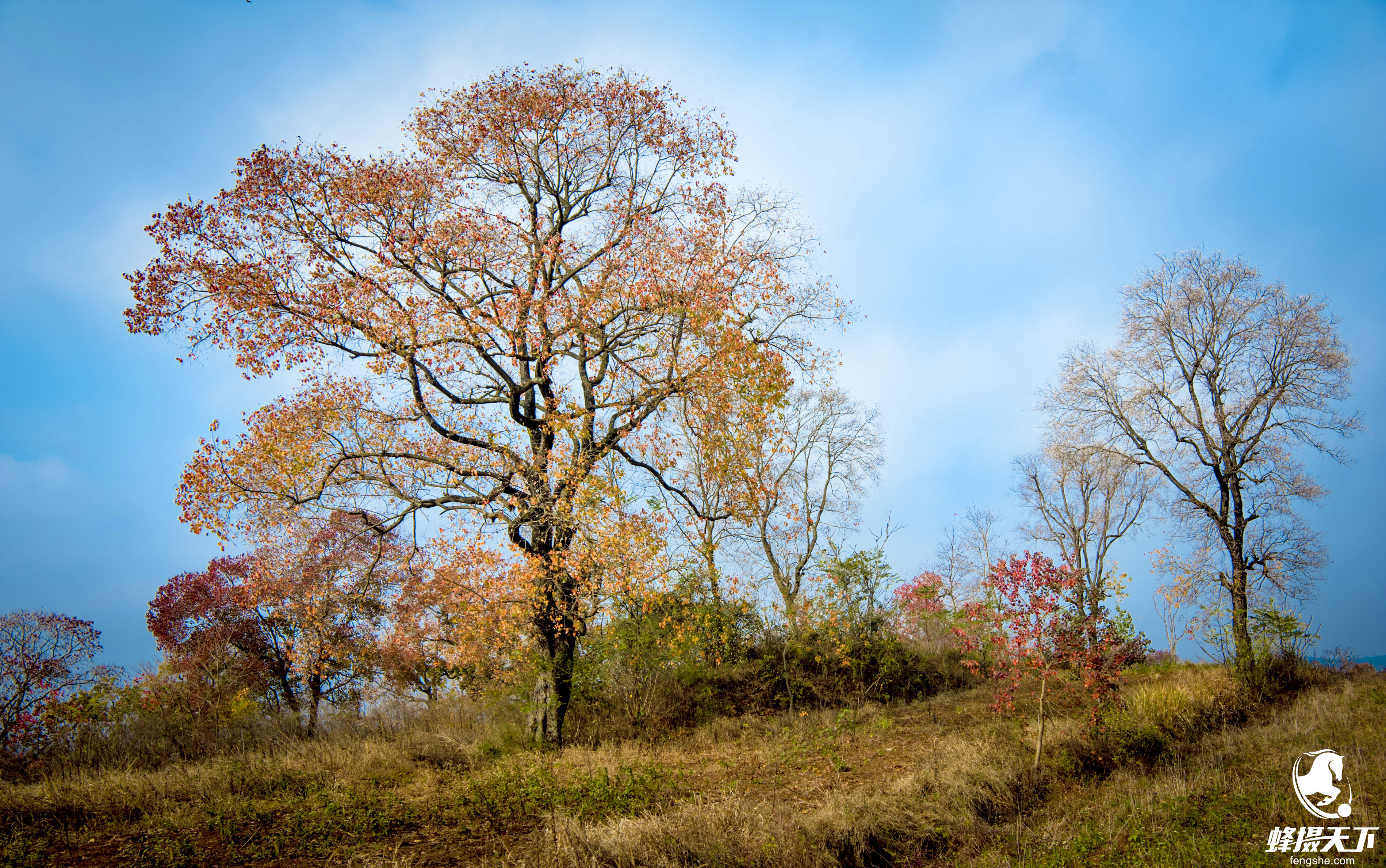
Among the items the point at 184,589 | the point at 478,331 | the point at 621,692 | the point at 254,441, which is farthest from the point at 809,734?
the point at 184,589

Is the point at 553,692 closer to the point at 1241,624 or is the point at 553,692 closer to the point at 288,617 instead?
the point at 288,617

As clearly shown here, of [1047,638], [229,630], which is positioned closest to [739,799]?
[1047,638]

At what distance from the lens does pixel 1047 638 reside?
28.2 ft

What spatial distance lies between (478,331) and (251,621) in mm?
12520

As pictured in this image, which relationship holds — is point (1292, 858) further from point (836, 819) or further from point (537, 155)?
point (537, 155)

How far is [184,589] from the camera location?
1709cm

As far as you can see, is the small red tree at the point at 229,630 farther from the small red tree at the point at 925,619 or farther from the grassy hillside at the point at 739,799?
the small red tree at the point at 925,619

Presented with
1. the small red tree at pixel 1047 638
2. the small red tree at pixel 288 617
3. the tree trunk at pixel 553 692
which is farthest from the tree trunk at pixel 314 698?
the small red tree at pixel 1047 638

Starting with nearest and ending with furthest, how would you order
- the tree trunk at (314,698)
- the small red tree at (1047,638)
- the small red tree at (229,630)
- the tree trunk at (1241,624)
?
the small red tree at (1047,638) < the tree trunk at (1241,624) < the tree trunk at (314,698) < the small red tree at (229,630)

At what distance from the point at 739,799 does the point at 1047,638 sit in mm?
4655

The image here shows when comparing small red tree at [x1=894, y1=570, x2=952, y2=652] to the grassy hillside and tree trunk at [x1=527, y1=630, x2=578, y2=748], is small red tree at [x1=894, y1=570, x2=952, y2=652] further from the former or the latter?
tree trunk at [x1=527, y1=630, x2=578, y2=748]

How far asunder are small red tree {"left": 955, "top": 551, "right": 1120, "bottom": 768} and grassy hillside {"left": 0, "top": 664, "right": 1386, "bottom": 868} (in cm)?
104

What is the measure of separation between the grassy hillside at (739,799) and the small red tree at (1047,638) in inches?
41.1

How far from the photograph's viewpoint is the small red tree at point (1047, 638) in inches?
331
